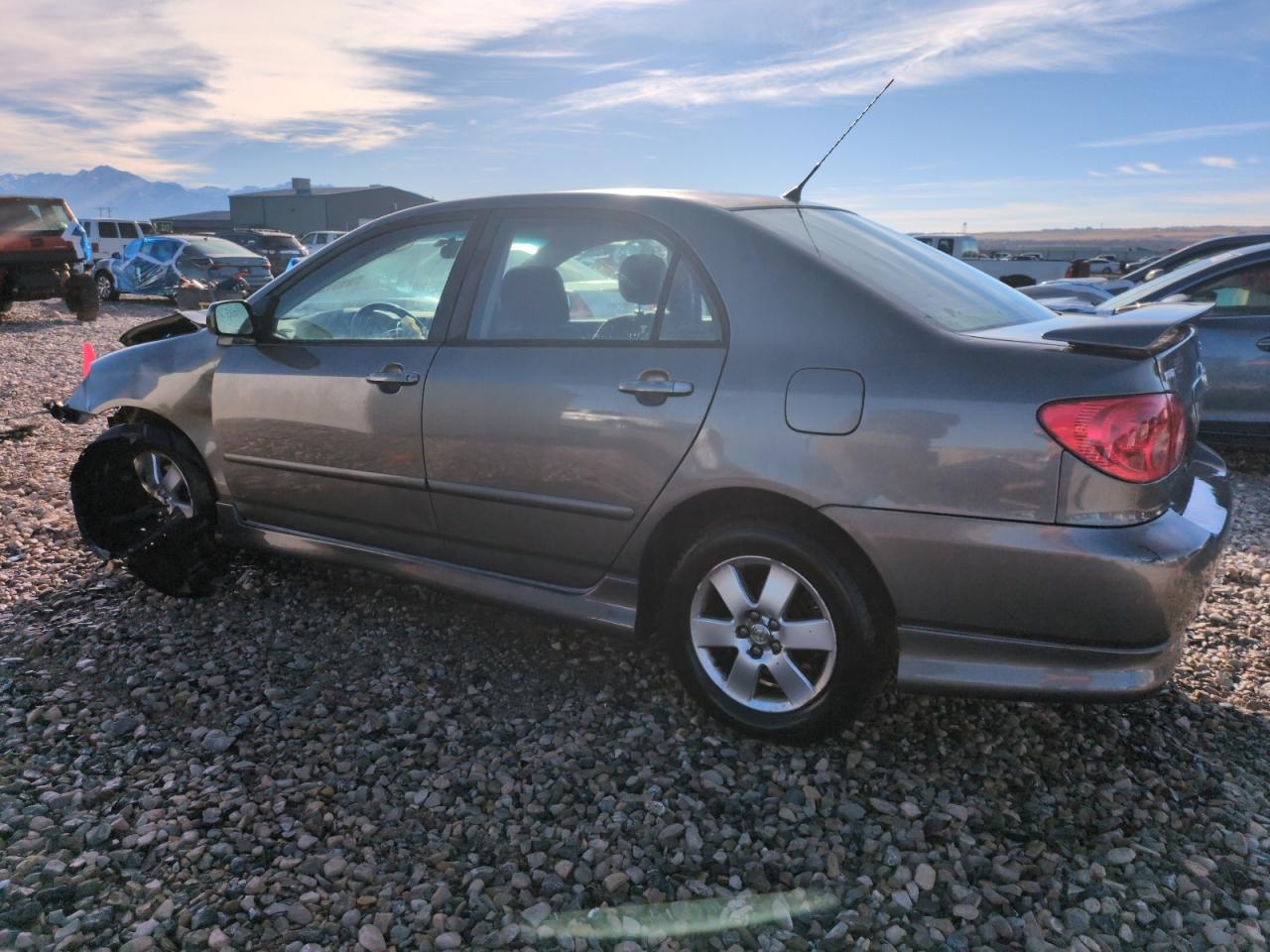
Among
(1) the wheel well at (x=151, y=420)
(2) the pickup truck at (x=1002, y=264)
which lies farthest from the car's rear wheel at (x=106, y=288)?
(1) the wheel well at (x=151, y=420)

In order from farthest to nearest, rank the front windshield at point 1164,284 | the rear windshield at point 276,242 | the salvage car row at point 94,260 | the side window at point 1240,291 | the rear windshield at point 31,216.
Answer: the rear windshield at point 276,242 < the salvage car row at point 94,260 < the rear windshield at point 31,216 < the front windshield at point 1164,284 < the side window at point 1240,291

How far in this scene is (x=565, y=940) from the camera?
2.17 meters

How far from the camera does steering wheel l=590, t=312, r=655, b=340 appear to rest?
299cm

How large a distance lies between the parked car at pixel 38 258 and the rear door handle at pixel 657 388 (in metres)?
16.3

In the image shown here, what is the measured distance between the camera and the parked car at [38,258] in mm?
15562

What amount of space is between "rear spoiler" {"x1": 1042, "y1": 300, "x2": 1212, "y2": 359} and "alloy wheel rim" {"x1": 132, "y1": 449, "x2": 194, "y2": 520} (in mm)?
3590

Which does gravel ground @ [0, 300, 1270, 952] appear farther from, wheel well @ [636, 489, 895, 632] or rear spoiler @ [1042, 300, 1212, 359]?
rear spoiler @ [1042, 300, 1212, 359]

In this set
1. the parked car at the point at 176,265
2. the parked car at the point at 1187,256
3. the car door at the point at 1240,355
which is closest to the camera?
the car door at the point at 1240,355

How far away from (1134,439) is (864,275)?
89cm

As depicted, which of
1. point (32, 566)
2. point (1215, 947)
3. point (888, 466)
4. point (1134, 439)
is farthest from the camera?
point (32, 566)

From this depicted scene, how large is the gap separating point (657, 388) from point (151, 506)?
282cm

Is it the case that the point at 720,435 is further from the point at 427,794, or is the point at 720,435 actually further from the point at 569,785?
the point at 427,794

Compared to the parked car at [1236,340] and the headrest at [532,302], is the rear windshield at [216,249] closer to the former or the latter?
the parked car at [1236,340]

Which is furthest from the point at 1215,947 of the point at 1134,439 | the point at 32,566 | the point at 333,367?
the point at 32,566
